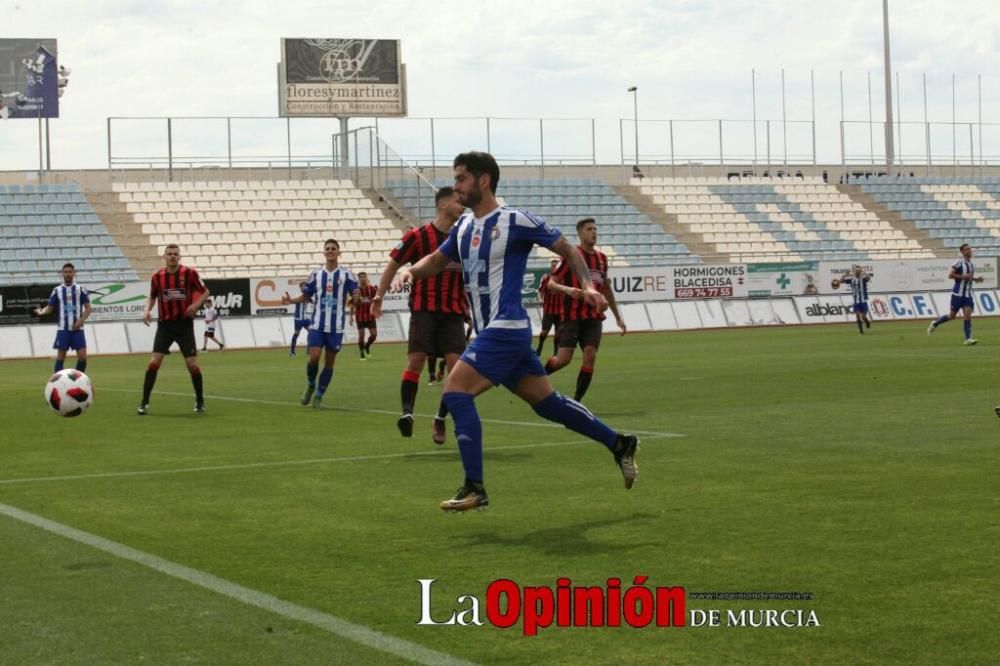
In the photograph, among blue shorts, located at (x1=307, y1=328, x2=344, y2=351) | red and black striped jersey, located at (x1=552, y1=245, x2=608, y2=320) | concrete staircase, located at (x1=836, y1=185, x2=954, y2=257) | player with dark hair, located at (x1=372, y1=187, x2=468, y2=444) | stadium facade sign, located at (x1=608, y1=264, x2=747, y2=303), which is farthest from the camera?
concrete staircase, located at (x1=836, y1=185, x2=954, y2=257)

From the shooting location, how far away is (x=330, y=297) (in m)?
18.8

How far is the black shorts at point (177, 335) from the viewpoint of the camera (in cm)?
1808

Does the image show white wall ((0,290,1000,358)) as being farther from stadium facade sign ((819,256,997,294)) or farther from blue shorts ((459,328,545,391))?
blue shorts ((459,328,545,391))

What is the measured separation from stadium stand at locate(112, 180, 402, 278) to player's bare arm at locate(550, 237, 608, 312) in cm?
3685

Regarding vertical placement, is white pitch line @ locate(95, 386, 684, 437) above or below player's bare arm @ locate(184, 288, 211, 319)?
below

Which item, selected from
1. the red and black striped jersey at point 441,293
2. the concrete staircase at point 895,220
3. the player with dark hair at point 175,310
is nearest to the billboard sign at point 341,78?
the concrete staircase at point 895,220

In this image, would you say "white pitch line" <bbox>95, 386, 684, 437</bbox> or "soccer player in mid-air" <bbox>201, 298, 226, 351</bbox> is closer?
"white pitch line" <bbox>95, 386, 684, 437</bbox>

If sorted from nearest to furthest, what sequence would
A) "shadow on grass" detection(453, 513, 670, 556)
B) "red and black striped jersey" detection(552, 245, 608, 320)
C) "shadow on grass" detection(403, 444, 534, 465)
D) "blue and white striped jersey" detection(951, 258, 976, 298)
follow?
"shadow on grass" detection(453, 513, 670, 556) < "shadow on grass" detection(403, 444, 534, 465) < "red and black striped jersey" detection(552, 245, 608, 320) < "blue and white striped jersey" detection(951, 258, 976, 298)

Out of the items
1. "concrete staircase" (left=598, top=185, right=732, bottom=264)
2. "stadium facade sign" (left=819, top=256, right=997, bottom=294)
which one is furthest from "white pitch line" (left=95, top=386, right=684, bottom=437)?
"concrete staircase" (left=598, top=185, right=732, bottom=264)

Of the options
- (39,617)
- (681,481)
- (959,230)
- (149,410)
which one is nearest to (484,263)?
(681,481)

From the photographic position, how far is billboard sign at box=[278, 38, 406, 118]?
58.8m

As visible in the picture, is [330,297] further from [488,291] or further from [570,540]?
[570,540]

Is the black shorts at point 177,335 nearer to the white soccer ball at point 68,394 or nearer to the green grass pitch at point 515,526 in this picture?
the green grass pitch at point 515,526

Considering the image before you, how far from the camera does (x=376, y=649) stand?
5.50 m
